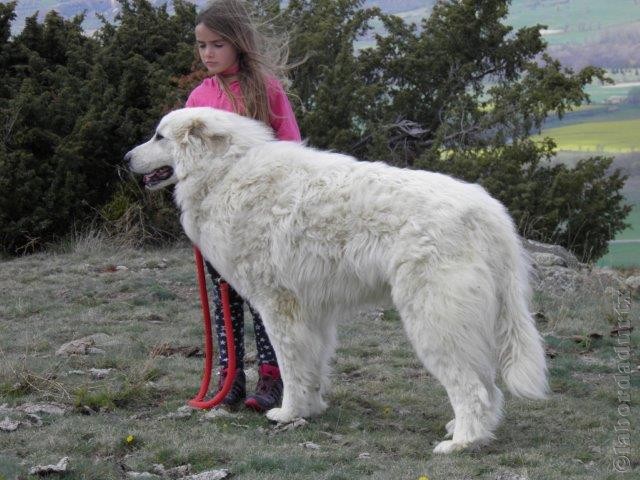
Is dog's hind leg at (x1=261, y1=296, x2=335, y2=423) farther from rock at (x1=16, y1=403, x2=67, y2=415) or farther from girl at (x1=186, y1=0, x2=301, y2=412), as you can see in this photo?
rock at (x1=16, y1=403, x2=67, y2=415)

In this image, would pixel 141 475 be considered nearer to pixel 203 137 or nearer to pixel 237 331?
pixel 237 331

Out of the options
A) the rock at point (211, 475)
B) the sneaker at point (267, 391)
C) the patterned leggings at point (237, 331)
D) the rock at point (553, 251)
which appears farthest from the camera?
the rock at point (553, 251)

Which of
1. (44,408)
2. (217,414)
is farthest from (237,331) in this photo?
(44,408)

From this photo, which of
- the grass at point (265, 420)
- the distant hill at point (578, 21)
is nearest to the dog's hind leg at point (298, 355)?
the grass at point (265, 420)

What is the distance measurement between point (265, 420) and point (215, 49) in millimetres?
2105

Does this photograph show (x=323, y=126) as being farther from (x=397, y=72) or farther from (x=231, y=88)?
(x=231, y=88)

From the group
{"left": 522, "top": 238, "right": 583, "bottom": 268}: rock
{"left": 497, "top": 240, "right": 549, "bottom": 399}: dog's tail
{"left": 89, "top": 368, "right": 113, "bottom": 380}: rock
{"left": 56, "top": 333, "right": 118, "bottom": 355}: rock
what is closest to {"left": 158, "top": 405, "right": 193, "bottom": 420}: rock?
{"left": 89, "top": 368, "right": 113, "bottom": 380}: rock

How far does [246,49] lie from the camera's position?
5426 mm

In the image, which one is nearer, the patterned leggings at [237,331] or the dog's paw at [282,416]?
the dog's paw at [282,416]

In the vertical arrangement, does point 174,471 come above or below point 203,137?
below

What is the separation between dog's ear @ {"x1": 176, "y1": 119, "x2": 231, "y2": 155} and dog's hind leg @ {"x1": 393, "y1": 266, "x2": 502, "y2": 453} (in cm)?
132

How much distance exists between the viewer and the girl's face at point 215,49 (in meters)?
5.38

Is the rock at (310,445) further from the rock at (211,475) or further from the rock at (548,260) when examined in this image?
the rock at (548,260)

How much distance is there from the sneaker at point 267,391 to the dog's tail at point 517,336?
4.76ft
